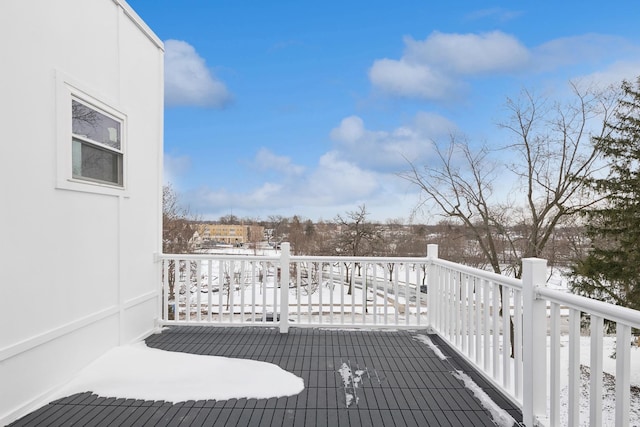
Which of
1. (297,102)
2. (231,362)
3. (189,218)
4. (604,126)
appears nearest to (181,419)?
(231,362)

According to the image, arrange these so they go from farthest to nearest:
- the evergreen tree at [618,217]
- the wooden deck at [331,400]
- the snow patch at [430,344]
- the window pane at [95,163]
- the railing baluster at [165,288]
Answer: the evergreen tree at [618,217]
the railing baluster at [165,288]
the snow patch at [430,344]
the window pane at [95,163]
the wooden deck at [331,400]

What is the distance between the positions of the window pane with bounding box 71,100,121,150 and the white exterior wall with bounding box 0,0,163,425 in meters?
0.11

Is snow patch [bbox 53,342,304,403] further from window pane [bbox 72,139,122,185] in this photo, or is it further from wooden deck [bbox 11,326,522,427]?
window pane [bbox 72,139,122,185]

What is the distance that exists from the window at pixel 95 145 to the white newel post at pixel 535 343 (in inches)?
126

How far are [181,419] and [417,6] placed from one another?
11.4 m

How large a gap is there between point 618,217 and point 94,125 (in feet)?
45.3

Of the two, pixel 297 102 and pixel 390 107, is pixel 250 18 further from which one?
pixel 390 107

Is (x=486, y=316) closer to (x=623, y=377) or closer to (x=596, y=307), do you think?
(x=596, y=307)

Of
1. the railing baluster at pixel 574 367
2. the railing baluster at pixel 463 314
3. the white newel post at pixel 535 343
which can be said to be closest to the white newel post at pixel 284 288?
the railing baluster at pixel 463 314

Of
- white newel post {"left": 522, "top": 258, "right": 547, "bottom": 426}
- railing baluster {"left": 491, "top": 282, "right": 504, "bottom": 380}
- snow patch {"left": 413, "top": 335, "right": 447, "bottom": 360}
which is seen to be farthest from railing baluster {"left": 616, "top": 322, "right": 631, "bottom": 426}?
snow patch {"left": 413, "top": 335, "right": 447, "bottom": 360}

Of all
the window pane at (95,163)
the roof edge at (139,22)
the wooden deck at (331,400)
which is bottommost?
the wooden deck at (331,400)

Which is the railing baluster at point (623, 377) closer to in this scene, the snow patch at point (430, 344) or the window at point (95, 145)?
the snow patch at point (430, 344)

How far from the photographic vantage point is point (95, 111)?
3.12 m

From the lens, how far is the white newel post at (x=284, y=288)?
4159mm
